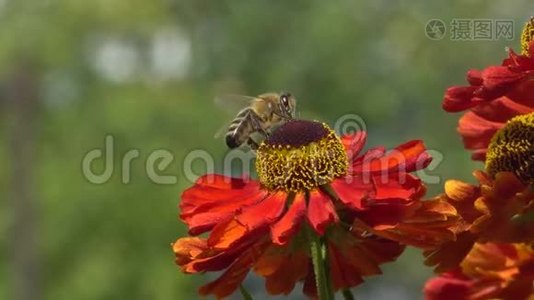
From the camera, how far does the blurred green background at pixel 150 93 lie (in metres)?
7.15

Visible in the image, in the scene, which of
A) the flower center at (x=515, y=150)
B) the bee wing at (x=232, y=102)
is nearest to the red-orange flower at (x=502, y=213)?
the flower center at (x=515, y=150)

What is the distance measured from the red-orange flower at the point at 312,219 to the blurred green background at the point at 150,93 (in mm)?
5620

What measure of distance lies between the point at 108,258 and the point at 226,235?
6.45 m

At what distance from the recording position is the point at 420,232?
760 millimetres

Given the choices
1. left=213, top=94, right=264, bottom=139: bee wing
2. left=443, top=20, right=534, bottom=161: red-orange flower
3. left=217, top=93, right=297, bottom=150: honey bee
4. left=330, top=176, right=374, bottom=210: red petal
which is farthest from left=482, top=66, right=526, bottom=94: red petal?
left=213, top=94, right=264, bottom=139: bee wing

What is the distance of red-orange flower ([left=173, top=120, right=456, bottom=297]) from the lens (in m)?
0.77

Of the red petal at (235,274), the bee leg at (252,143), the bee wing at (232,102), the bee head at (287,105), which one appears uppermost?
the bee wing at (232,102)

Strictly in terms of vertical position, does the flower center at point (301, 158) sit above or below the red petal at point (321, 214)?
above

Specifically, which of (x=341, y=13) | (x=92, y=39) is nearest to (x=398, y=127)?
(x=341, y=13)

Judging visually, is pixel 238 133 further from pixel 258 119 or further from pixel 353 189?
pixel 353 189

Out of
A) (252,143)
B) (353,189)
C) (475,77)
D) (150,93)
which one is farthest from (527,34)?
(150,93)

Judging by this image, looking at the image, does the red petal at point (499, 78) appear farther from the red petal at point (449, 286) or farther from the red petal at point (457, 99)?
the red petal at point (449, 286)

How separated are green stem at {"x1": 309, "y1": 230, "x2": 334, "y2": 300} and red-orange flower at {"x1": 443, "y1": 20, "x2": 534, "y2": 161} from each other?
13 centimetres

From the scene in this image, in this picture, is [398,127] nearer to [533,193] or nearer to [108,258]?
[108,258]
